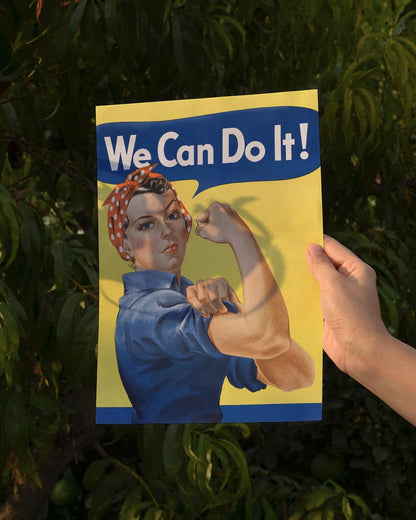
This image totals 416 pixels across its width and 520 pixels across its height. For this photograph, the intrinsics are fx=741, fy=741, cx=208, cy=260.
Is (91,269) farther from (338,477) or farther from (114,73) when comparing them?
(338,477)

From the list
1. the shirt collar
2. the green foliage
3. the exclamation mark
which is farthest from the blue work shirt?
the green foliage

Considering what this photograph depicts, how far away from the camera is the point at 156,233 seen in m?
0.61

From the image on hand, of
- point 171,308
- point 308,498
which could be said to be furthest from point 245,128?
point 308,498

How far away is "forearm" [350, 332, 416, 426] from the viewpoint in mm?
574

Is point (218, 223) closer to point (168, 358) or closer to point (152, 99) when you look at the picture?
point (168, 358)

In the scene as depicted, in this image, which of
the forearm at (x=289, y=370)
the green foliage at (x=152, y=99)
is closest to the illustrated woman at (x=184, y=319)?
the forearm at (x=289, y=370)

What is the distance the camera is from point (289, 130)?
1.95 feet

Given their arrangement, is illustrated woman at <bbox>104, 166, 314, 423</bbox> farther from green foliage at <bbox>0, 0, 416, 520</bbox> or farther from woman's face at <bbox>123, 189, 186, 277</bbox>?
green foliage at <bbox>0, 0, 416, 520</bbox>

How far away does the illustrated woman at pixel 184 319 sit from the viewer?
23.3 inches

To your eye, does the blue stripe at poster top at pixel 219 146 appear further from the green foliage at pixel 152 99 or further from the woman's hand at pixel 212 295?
the green foliage at pixel 152 99

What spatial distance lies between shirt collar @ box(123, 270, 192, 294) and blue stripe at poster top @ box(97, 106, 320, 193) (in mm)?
78

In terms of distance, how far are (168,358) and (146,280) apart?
7 centimetres

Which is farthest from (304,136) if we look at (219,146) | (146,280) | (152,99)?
(152,99)

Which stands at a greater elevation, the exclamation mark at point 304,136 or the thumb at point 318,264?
the exclamation mark at point 304,136
